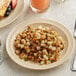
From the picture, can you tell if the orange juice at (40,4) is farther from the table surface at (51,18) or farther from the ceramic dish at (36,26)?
the ceramic dish at (36,26)

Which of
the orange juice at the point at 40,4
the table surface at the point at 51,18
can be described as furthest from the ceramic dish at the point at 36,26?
the orange juice at the point at 40,4

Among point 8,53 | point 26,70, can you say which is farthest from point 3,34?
point 26,70

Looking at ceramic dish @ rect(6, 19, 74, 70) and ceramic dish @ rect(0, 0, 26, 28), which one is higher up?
ceramic dish @ rect(0, 0, 26, 28)

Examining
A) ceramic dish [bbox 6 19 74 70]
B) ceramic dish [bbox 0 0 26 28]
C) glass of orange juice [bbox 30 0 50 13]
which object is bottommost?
ceramic dish [bbox 6 19 74 70]

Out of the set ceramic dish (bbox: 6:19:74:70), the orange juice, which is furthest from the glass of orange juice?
ceramic dish (bbox: 6:19:74:70)

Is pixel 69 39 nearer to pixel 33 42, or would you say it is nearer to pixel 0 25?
pixel 33 42

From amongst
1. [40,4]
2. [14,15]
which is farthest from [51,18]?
[14,15]

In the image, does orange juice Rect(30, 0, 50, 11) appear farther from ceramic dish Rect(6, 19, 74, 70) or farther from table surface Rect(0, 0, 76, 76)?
ceramic dish Rect(6, 19, 74, 70)

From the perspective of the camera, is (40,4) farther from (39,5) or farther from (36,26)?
(36,26)
